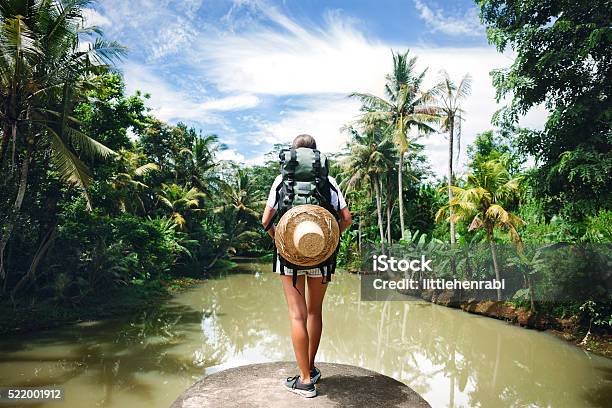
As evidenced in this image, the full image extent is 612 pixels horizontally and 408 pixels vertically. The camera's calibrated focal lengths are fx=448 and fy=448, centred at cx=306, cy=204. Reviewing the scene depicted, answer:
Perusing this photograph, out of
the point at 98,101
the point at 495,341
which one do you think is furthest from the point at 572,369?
the point at 98,101

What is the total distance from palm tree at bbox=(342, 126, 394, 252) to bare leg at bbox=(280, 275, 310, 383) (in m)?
17.7

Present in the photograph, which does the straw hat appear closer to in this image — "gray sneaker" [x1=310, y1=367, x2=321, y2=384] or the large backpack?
the large backpack

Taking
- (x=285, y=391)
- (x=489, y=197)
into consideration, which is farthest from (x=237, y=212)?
(x=285, y=391)

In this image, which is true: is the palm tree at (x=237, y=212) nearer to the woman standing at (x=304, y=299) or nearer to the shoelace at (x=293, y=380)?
the shoelace at (x=293, y=380)

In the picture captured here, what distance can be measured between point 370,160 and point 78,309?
13501mm

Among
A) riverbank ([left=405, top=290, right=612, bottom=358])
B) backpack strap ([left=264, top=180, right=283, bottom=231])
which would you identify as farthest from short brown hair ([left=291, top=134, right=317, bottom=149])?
riverbank ([left=405, top=290, right=612, bottom=358])

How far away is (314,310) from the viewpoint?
303cm

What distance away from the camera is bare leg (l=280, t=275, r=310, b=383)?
291 centimetres

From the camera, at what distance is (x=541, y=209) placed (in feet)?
29.8

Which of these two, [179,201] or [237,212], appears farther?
[237,212]

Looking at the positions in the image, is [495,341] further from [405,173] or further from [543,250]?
[405,173]

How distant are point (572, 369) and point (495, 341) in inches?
84.2

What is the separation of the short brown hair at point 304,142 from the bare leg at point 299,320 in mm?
884

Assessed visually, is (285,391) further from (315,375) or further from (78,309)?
(78,309)
